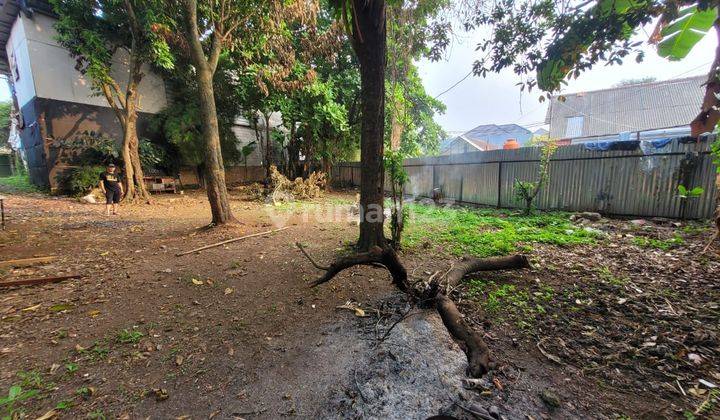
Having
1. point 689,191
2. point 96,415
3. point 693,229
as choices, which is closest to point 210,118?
point 96,415

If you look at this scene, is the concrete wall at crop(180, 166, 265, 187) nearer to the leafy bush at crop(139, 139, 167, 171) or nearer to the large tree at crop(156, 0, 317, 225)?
the leafy bush at crop(139, 139, 167, 171)

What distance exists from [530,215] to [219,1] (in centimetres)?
1013

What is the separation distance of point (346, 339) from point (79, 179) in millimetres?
12516

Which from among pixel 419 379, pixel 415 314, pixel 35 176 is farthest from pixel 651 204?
pixel 35 176

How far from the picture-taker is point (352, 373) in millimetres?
2330

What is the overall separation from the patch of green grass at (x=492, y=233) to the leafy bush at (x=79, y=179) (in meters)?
11.5

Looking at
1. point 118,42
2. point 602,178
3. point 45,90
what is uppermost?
point 118,42

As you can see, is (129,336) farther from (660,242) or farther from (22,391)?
(660,242)

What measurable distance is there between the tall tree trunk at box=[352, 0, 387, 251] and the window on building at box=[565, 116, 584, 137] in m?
26.5

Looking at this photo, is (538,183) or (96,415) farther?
(538,183)

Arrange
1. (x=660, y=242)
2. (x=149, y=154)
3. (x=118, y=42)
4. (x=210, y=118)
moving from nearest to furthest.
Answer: (x=660, y=242) < (x=210, y=118) < (x=118, y=42) < (x=149, y=154)

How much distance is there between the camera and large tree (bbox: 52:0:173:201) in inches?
346

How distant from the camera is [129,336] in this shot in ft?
9.09

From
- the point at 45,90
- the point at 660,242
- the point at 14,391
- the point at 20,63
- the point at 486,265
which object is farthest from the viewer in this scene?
the point at 20,63
